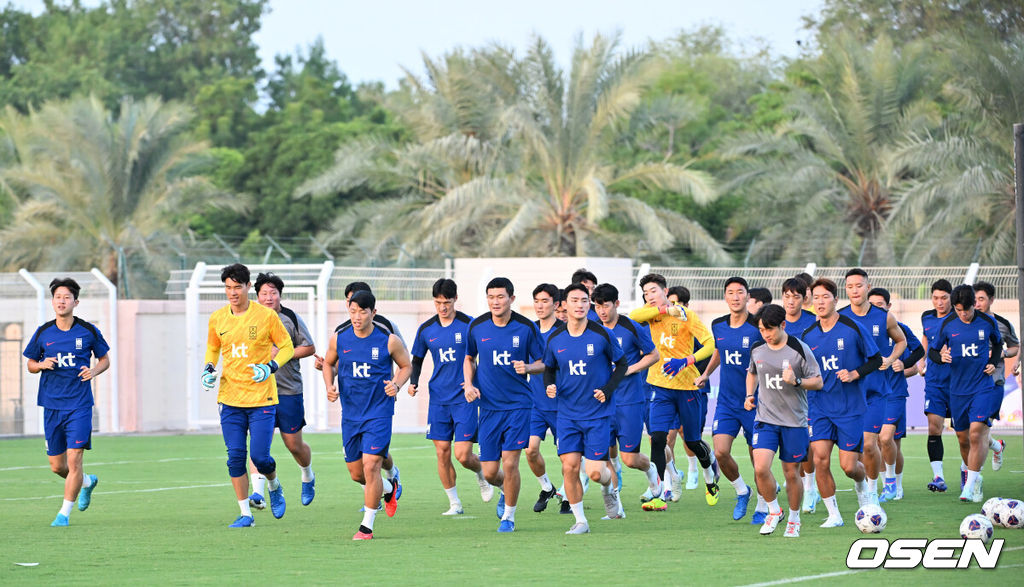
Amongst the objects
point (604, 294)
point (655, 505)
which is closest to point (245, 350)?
point (604, 294)

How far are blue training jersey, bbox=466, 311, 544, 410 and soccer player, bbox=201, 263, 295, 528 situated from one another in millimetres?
1583

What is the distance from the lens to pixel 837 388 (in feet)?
38.8

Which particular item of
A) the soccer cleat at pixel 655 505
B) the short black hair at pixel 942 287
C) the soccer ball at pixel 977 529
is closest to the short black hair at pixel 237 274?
the soccer cleat at pixel 655 505

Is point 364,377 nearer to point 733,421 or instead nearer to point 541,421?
point 541,421

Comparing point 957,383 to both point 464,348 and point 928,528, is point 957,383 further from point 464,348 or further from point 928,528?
point 464,348

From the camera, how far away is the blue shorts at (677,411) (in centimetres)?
1396

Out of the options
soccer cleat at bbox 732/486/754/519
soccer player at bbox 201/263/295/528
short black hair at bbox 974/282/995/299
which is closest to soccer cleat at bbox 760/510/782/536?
soccer cleat at bbox 732/486/754/519

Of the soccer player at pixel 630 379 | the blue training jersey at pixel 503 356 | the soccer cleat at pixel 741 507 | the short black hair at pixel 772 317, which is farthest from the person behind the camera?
the soccer cleat at pixel 741 507

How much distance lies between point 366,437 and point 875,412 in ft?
15.7

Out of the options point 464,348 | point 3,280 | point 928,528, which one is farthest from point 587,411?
point 3,280

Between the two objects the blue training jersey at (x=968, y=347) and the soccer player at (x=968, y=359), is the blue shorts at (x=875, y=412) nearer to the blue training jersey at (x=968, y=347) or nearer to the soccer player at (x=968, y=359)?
the soccer player at (x=968, y=359)

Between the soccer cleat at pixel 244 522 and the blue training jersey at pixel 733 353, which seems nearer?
the soccer cleat at pixel 244 522

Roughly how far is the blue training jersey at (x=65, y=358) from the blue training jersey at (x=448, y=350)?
9.35 feet

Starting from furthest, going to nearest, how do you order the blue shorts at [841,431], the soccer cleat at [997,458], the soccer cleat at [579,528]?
the soccer cleat at [997,458], the blue shorts at [841,431], the soccer cleat at [579,528]
